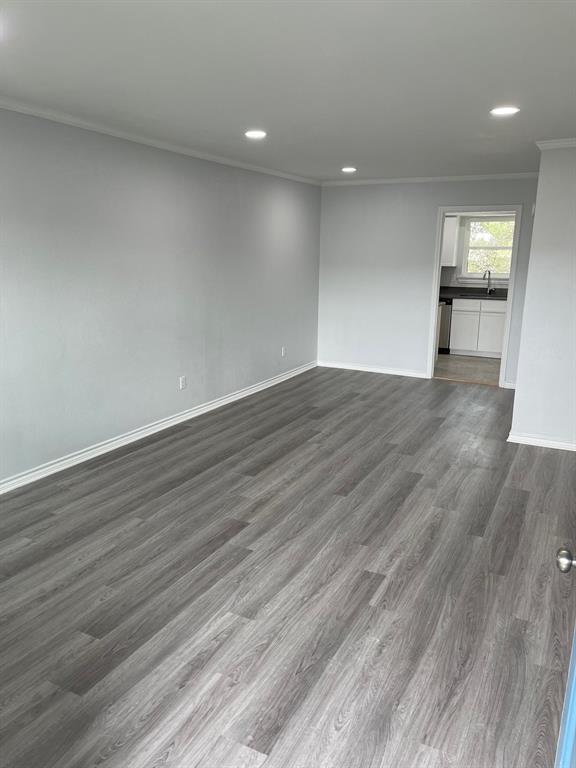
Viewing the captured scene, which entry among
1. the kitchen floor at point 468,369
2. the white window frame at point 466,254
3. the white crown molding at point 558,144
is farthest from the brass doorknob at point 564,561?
the white window frame at point 466,254

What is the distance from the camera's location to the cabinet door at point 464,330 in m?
8.91

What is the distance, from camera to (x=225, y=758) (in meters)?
1.78

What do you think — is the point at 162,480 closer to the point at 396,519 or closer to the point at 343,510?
the point at 343,510

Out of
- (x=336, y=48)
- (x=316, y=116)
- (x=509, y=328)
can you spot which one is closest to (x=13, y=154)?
(x=316, y=116)

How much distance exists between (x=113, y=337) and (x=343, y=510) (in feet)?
7.37

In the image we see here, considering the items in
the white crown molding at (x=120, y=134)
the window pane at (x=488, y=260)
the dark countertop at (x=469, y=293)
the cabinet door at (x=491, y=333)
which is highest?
the white crown molding at (x=120, y=134)

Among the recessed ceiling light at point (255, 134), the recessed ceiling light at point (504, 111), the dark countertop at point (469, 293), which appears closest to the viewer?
the recessed ceiling light at point (504, 111)

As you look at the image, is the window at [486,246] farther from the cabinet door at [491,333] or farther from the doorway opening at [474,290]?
the cabinet door at [491,333]

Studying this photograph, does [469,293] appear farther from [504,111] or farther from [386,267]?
[504,111]

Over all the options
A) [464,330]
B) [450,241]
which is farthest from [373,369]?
[450,241]

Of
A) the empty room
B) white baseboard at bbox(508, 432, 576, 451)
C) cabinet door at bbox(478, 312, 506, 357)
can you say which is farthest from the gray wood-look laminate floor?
cabinet door at bbox(478, 312, 506, 357)

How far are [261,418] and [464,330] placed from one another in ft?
15.9

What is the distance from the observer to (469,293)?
30.0 ft

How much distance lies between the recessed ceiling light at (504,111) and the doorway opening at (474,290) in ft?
15.8
